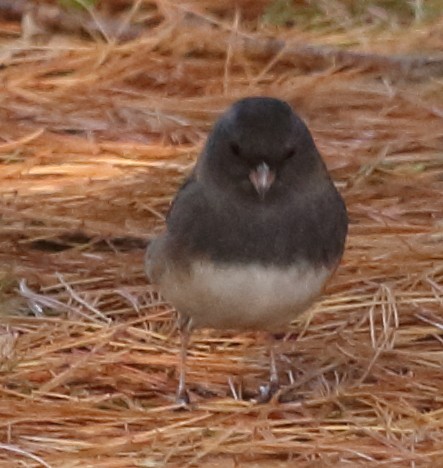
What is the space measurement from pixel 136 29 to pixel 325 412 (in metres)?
2.29

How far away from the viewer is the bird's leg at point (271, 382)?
292 centimetres

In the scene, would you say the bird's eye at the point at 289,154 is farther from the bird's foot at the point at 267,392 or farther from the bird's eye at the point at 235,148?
the bird's foot at the point at 267,392

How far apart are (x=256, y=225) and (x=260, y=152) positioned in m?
0.15

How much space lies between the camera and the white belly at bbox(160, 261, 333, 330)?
2.59m

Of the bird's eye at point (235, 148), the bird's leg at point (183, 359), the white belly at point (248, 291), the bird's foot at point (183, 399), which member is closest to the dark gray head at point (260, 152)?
the bird's eye at point (235, 148)

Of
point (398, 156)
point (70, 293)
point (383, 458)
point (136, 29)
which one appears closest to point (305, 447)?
point (383, 458)

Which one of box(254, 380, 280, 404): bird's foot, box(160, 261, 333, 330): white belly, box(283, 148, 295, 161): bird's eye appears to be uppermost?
box(283, 148, 295, 161): bird's eye

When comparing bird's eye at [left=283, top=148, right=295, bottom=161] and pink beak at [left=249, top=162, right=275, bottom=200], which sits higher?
bird's eye at [left=283, top=148, right=295, bottom=161]

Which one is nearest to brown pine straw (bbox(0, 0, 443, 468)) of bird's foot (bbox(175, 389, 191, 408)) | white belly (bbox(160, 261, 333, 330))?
bird's foot (bbox(175, 389, 191, 408))

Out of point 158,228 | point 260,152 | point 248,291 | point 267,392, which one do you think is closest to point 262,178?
point 260,152

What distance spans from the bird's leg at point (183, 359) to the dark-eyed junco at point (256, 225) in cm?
23

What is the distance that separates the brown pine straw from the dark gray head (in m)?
0.53

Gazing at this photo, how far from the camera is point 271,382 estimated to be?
2967 mm

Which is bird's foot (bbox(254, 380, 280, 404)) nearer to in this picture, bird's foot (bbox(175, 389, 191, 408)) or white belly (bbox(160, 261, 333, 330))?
bird's foot (bbox(175, 389, 191, 408))
